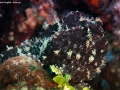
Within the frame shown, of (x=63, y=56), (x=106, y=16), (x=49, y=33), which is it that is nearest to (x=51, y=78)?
(x=63, y=56)

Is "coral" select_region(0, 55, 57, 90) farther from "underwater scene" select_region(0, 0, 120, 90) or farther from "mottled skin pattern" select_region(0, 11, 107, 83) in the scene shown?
"mottled skin pattern" select_region(0, 11, 107, 83)

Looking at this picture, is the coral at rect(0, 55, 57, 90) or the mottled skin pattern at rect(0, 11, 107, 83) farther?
the mottled skin pattern at rect(0, 11, 107, 83)

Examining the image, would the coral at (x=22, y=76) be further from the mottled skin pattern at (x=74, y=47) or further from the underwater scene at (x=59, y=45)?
the mottled skin pattern at (x=74, y=47)

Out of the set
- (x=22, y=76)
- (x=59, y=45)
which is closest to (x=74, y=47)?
(x=59, y=45)

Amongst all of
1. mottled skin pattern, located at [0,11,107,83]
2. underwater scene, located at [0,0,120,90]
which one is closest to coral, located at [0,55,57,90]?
underwater scene, located at [0,0,120,90]

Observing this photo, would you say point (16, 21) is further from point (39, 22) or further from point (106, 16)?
point (106, 16)

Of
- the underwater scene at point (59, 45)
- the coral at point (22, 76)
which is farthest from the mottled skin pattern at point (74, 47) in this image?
the coral at point (22, 76)

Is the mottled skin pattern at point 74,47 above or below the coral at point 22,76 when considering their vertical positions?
above
